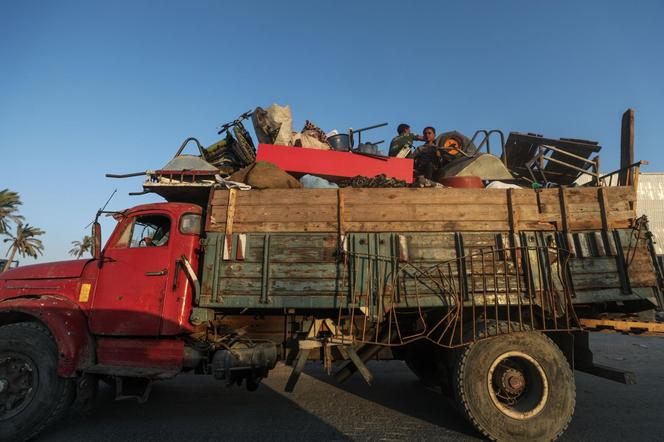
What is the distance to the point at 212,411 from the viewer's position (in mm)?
4574

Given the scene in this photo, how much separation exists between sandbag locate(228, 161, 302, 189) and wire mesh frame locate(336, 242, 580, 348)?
1.36 meters

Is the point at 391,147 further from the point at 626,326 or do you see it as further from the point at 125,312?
the point at 125,312

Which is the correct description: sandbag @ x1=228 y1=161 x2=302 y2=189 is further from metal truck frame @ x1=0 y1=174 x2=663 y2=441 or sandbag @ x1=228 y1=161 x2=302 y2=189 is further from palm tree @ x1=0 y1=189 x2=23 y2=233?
palm tree @ x1=0 y1=189 x2=23 y2=233

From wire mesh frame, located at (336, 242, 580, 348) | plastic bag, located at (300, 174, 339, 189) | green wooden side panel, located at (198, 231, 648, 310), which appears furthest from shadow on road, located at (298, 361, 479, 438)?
plastic bag, located at (300, 174, 339, 189)

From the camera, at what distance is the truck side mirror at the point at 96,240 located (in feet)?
14.2

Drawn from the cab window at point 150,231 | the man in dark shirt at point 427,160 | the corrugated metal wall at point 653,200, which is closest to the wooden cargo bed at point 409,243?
the cab window at point 150,231

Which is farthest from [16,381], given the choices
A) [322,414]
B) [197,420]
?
[322,414]

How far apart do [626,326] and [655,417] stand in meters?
1.29

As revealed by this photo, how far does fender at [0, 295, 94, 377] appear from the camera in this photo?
3889 mm

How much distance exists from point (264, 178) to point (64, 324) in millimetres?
2835

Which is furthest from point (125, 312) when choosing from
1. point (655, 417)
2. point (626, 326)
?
point (655, 417)

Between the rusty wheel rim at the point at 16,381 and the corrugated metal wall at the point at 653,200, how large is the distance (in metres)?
31.4

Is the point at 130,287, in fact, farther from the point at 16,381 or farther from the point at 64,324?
the point at 16,381

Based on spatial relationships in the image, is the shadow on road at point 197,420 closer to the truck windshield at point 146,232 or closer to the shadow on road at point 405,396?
the shadow on road at point 405,396
